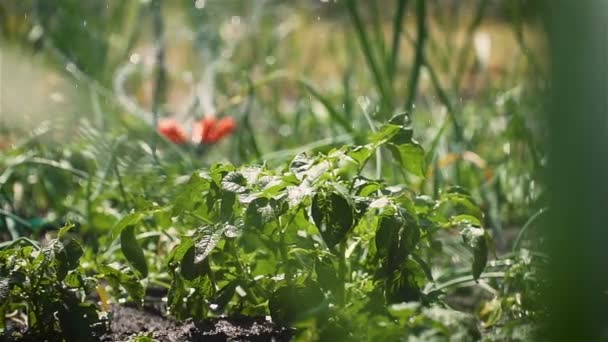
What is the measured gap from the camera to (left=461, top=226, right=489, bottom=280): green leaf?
47.9 inches

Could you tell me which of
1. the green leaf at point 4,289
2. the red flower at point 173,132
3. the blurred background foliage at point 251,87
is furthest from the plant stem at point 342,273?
the red flower at point 173,132

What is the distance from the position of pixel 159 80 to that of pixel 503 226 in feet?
4.08

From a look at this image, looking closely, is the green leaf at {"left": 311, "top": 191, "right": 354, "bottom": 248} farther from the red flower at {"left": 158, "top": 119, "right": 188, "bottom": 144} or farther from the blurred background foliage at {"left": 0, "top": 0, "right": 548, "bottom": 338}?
the red flower at {"left": 158, "top": 119, "right": 188, "bottom": 144}

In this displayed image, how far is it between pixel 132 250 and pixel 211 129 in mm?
1510

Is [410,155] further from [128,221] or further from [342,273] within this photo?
[128,221]

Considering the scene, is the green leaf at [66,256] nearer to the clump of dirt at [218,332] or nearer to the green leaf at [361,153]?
the clump of dirt at [218,332]

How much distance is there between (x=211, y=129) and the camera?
9.09 ft

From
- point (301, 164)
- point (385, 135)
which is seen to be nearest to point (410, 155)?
point (385, 135)

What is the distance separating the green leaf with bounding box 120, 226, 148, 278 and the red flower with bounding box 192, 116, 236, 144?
1379mm

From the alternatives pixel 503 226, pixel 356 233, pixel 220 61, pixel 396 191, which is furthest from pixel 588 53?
pixel 220 61

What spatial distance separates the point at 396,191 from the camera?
4.15ft

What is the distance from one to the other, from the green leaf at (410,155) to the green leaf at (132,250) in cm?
39

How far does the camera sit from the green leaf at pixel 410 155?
1.30 metres

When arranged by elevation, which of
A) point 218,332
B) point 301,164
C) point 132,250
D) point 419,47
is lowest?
point 218,332
